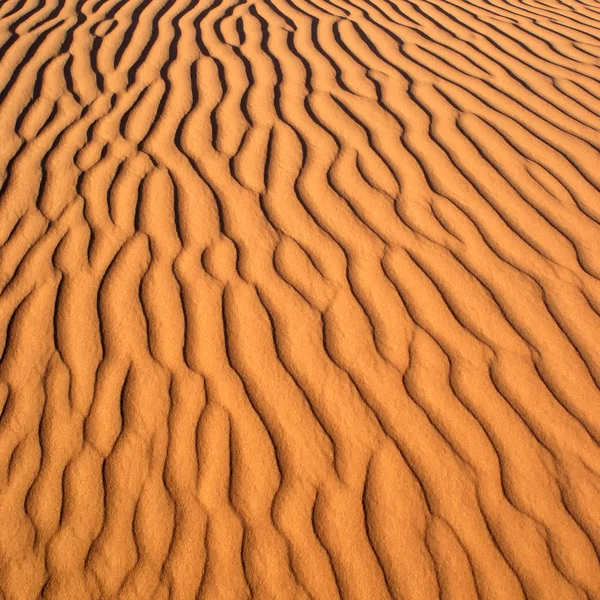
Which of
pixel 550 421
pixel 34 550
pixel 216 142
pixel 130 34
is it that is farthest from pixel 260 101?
pixel 34 550

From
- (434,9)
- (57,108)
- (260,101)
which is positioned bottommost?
(434,9)

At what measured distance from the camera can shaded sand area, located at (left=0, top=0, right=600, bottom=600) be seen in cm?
220

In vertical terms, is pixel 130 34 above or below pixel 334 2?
above

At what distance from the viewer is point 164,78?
422cm

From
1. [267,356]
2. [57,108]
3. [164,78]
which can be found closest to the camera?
[267,356]

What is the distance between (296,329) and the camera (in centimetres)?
275

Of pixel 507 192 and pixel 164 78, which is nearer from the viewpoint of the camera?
pixel 507 192

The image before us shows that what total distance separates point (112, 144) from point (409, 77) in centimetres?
182

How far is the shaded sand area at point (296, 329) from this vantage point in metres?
2.20

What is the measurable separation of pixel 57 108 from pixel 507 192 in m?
2.43

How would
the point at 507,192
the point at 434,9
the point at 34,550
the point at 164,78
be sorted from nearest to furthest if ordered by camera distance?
the point at 34,550, the point at 507,192, the point at 164,78, the point at 434,9

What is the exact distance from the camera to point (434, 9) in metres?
5.33

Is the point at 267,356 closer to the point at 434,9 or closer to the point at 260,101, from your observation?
the point at 260,101

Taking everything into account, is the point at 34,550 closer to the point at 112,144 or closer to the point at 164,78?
the point at 112,144
